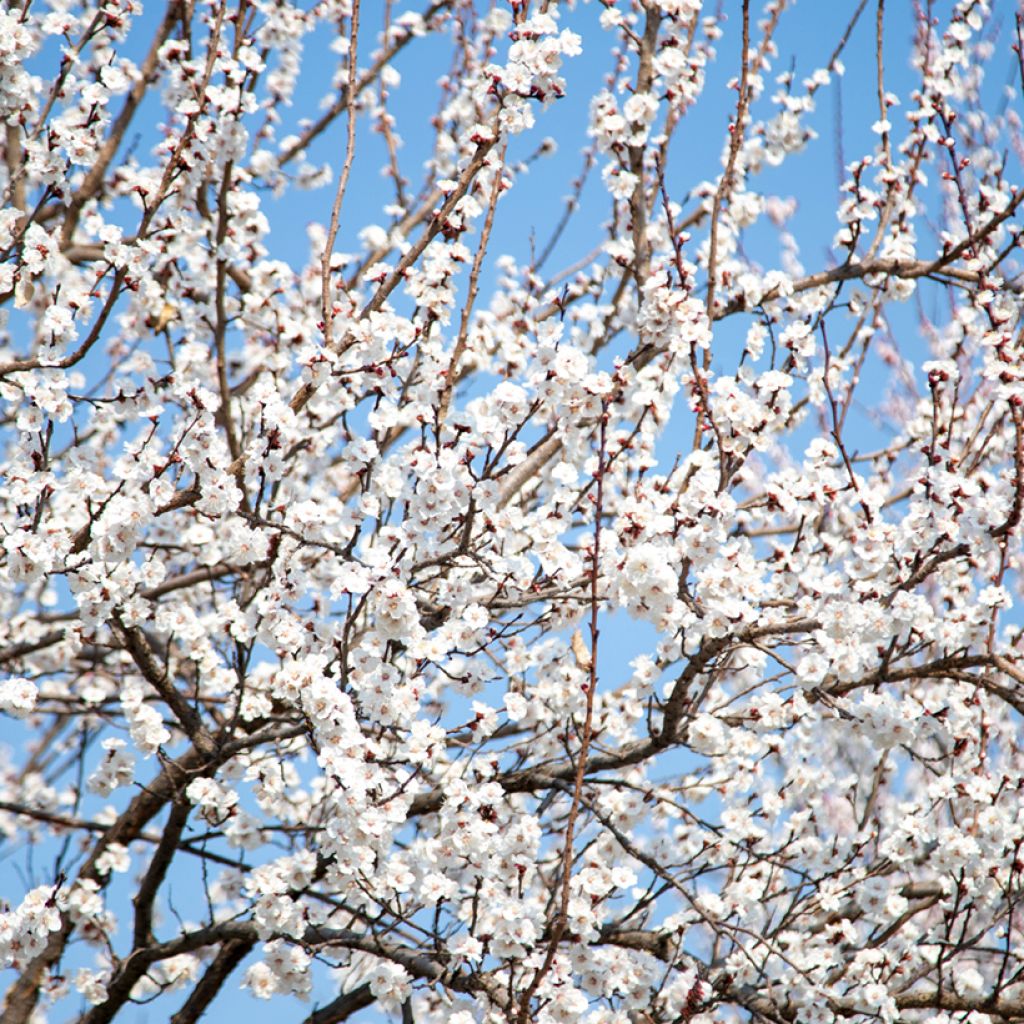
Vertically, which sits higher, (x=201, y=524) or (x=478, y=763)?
(x=201, y=524)

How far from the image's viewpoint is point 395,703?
3586 millimetres

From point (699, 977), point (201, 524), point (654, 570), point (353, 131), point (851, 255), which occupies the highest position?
point (851, 255)

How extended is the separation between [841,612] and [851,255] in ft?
7.45

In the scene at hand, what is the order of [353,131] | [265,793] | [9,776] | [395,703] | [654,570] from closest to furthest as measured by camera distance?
[654,570] < [395,703] < [353,131] < [265,793] < [9,776]

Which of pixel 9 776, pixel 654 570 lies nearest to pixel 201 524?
pixel 654 570

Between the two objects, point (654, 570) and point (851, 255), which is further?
point (851, 255)

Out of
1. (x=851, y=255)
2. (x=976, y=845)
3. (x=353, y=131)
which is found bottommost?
(x=976, y=845)

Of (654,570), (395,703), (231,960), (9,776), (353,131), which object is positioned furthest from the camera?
(9,776)

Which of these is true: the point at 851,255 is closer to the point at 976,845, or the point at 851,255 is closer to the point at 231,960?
the point at 976,845

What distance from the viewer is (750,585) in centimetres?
351

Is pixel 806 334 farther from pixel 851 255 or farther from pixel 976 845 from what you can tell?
pixel 976 845

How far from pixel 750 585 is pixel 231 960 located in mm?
2949

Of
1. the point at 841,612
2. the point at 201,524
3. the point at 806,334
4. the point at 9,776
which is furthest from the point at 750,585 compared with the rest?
the point at 9,776

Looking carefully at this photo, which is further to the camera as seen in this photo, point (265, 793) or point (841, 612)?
point (265, 793)
